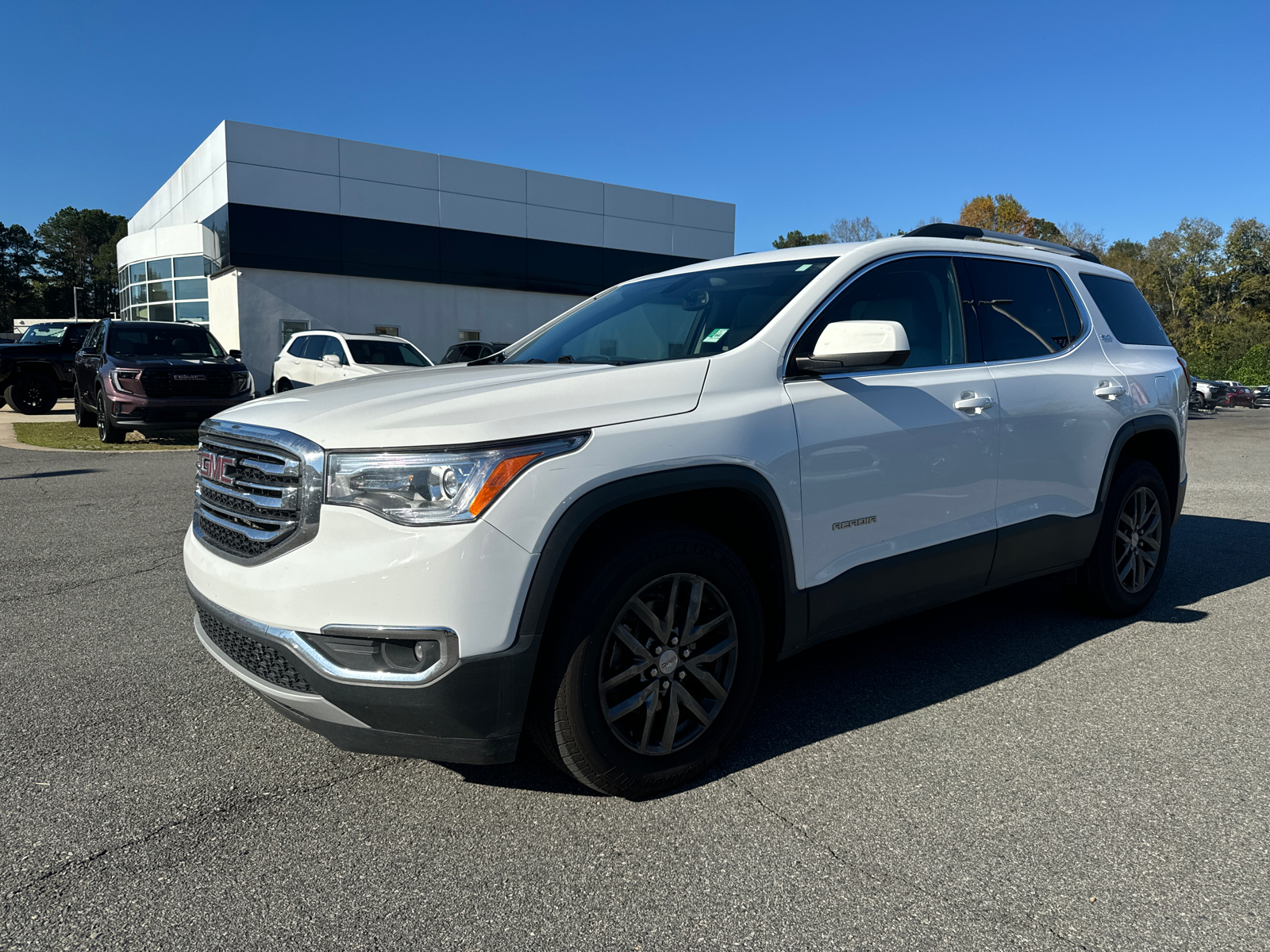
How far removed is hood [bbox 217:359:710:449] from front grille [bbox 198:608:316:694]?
25.4 inches

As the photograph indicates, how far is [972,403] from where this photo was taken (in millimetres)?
3779

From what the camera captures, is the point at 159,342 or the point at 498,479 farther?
the point at 159,342

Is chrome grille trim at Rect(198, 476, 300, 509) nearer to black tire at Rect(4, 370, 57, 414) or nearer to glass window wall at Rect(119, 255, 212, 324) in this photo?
black tire at Rect(4, 370, 57, 414)

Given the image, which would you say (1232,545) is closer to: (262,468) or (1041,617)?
(1041,617)

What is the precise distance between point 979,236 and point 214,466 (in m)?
3.53

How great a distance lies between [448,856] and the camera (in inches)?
102

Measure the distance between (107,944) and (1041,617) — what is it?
4519mm

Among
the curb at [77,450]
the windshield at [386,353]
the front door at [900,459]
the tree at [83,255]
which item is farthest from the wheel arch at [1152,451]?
the tree at [83,255]

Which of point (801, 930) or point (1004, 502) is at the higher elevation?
point (1004, 502)

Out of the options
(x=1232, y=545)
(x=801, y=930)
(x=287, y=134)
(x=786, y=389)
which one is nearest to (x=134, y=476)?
(x=786, y=389)

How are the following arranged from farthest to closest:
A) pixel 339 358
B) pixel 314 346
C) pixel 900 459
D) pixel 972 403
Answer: pixel 314 346, pixel 339 358, pixel 972 403, pixel 900 459

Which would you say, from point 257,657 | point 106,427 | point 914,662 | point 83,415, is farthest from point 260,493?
point 83,415

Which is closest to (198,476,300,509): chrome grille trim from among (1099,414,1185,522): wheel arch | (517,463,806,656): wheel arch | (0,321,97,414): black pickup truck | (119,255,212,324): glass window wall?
(517,463,806,656): wheel arch

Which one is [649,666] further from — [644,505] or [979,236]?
[979,236]
